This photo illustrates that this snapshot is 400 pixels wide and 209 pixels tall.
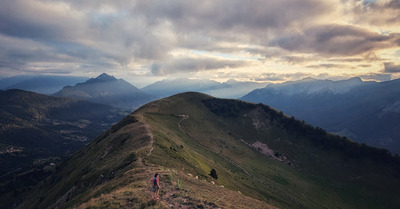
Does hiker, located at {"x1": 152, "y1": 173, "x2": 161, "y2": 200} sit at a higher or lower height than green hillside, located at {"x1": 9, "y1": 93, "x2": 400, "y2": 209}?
higher

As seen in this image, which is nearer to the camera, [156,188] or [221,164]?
[156,188]

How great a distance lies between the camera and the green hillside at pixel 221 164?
34.9 meters

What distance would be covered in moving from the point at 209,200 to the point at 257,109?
151 m

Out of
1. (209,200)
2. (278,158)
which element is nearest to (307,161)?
(278,158)

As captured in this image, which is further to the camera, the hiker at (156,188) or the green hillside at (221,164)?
the green hillside at (221,164)

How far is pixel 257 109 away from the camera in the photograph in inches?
6727

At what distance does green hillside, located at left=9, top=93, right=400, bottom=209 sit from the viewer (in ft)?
115

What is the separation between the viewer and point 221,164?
3516 inches

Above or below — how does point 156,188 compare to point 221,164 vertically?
above

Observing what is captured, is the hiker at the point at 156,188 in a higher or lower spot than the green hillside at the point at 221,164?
higher

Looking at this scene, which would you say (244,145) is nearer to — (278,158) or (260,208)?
(278,158)

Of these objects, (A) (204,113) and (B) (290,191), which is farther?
(A) (204,113)

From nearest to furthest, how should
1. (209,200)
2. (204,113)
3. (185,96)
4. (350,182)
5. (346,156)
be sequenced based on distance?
(209,200) → (350,182) → (346,156) → (204,113) → (185,96)

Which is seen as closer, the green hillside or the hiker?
the hiker
